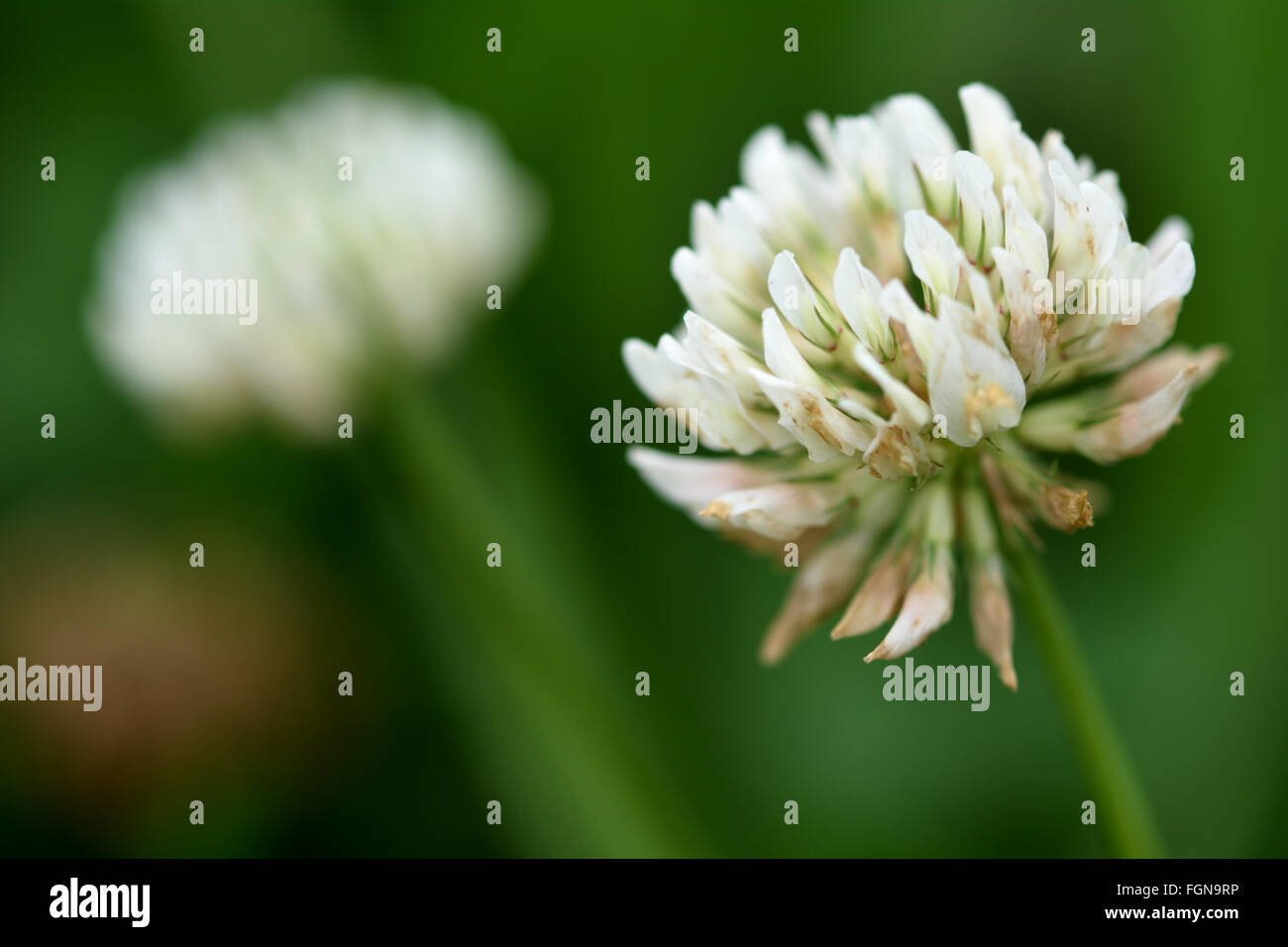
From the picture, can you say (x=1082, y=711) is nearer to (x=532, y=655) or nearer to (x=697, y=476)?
(x=697, y=476)

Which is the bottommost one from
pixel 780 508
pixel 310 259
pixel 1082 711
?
pixel 1082 711

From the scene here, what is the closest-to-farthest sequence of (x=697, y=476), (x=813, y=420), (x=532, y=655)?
Answer: (x=813, y=420), (x=697, y=476), (x=532, y=655)

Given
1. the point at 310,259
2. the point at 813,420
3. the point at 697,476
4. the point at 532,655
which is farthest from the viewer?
the point at 310,259

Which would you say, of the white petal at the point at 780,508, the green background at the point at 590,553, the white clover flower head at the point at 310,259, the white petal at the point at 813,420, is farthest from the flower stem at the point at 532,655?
the white petal at the point at 813,420

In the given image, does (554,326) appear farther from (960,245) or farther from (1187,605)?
(960,245)

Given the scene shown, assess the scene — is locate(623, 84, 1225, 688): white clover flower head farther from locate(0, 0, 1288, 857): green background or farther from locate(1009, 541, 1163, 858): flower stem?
locate(0, 0, 1288, 857): green background

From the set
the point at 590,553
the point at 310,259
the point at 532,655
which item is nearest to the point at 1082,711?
the point at 532,655

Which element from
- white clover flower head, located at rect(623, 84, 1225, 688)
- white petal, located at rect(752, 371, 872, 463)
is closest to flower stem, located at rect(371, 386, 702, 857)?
white clover flower head, located at rect(623, 84, 1225, 688)
